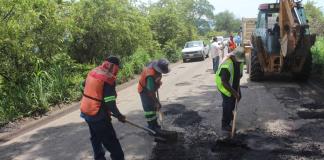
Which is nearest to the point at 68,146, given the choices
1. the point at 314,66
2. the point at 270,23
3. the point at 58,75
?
the point at 58,75

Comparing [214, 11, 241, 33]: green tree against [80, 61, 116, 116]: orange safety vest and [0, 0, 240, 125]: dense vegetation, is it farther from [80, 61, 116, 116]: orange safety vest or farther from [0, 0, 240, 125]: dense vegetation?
[80, 61, 116, 116]: orange safety vest

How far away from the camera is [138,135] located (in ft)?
27.5

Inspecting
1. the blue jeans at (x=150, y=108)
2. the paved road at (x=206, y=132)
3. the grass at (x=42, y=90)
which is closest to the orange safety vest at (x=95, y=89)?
the paved road at (x=206, y=132)

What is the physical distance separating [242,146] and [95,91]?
283 centimetres

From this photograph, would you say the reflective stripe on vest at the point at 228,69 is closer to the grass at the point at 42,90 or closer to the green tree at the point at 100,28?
the grass at the point at 42,90

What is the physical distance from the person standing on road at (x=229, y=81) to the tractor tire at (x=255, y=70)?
7.20m

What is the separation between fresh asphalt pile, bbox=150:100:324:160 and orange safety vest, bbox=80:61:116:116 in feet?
5.46

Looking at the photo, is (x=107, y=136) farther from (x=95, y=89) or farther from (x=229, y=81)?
(x=229, y=81)

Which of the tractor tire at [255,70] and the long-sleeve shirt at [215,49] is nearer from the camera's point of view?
the tractor tire at [255,70]

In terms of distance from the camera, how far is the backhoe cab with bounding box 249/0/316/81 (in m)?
12.8

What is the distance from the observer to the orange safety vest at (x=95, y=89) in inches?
218

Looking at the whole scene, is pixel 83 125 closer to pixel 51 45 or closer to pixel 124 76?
pixel 51 45

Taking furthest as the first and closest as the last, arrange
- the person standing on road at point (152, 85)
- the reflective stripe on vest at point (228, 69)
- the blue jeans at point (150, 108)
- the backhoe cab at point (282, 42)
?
the backhoe cab at point (282, 42) < the blue jeans at point (150, 108) < the reflective stripe on vest at point (228, 69) < the person standing on road at point (152, 85)

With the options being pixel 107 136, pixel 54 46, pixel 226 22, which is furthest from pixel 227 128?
pixel 226 22
